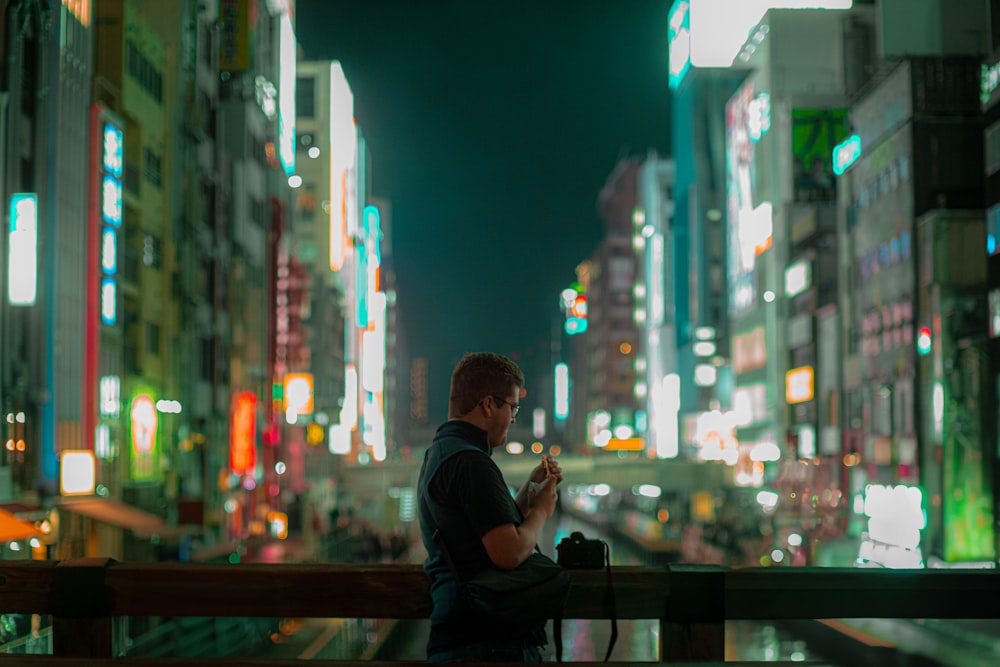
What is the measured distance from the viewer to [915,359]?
5062 centimetres

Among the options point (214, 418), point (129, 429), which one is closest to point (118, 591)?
point (129, 429)

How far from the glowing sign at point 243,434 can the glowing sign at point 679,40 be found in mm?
59895

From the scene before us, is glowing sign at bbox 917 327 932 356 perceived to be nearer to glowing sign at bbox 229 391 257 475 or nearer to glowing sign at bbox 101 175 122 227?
glowing sign at bbox 229 391 257 475

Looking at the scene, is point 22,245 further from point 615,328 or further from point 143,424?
point 615,328

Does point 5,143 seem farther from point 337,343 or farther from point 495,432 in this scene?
point 337,343

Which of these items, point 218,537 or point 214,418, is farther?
point 214,418

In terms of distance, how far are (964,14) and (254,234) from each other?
112 ft

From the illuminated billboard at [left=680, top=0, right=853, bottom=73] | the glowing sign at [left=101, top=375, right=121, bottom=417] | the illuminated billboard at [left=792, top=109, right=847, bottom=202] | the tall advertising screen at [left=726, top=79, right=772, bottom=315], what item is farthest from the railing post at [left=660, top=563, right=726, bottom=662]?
the illuminated billboard at [left=680, top=0, right=853, bottom=73]

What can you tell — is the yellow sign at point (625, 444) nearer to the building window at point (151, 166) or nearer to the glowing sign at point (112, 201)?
the building window at point (151, 166)

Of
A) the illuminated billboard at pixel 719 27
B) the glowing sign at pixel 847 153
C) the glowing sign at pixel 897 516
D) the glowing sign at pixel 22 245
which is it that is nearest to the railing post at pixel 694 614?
the glowing sign at pixel 22 245

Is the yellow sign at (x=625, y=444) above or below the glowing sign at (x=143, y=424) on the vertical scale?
below

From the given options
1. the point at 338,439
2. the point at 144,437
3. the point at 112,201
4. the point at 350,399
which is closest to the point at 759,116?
the point at 338,439

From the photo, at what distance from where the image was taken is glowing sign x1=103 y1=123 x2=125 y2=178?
35.9 meters

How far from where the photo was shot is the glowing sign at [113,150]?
3588 cm
